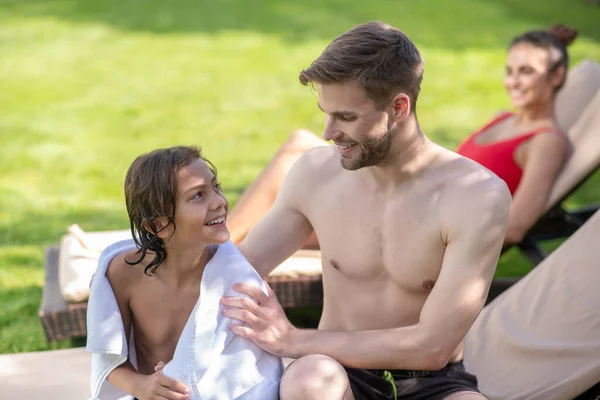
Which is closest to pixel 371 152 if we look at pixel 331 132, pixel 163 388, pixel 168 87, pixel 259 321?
pixel 331 132

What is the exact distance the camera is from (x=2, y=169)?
795cm

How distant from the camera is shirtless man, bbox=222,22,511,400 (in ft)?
9.25

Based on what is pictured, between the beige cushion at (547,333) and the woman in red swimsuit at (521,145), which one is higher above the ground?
the woman in red swimsuit at (521,145)

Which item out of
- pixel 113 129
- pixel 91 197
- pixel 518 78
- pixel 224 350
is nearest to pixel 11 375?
pixel 224 350

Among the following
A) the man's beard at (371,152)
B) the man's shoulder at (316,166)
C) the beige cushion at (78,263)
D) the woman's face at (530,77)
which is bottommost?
the beige cushion at (78,263)

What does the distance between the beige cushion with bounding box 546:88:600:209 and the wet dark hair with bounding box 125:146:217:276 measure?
2578 mm

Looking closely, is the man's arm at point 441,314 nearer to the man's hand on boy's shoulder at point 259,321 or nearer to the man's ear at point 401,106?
the man's hand on boy's shoulder at point 259,321

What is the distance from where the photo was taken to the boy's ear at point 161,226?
2.88m

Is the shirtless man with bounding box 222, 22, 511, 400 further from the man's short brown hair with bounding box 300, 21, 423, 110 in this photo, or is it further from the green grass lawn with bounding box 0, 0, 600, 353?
the green grass lawn with bounding box 0, 0, 600, 353

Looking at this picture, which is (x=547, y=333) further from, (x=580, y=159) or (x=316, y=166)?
(x=580, y=159)

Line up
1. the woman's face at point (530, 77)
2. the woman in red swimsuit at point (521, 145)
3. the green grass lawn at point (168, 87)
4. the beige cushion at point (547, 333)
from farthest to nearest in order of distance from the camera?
the green grass lawn at point (168, 87)
the woman's face at point (530, 77)
the woman in red swimsuit at point (521, 145)
the beige cushion at point (547, 333)

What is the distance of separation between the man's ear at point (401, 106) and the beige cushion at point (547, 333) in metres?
1.23

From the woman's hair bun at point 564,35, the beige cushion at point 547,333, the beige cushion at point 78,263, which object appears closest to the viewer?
the beige cushion at point 547,333

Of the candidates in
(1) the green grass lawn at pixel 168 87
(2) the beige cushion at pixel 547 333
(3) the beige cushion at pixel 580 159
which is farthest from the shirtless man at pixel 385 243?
(1) the green grass lawn at pixel 168 87
